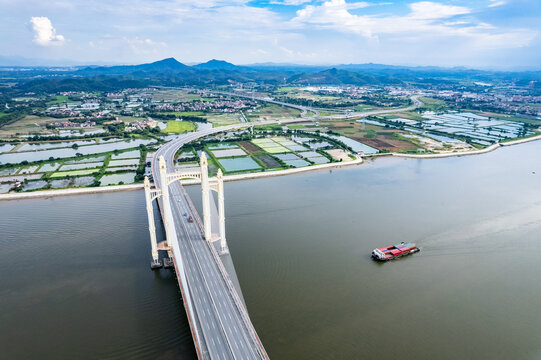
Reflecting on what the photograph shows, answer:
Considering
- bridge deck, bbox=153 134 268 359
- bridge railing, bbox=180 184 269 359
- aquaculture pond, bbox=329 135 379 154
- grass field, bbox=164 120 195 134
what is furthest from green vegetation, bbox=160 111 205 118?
bridge railing, bbox=180 184 269 359

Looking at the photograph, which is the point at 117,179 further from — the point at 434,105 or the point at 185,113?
the point at 434,105

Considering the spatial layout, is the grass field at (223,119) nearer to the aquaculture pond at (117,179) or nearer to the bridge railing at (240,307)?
the aquaculture pond at (117,179)

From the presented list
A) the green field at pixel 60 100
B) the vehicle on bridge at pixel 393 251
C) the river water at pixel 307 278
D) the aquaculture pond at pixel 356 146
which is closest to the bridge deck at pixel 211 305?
the river water at pixel 307 278

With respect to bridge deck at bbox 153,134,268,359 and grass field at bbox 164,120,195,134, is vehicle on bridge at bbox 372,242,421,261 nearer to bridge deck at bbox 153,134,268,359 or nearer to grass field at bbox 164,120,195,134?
bridge deck at bbox 153,134,268,359

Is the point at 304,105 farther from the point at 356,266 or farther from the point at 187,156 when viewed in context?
the point at 356,266

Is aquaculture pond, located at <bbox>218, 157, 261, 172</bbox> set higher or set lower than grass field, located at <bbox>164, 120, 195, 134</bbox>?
lower
